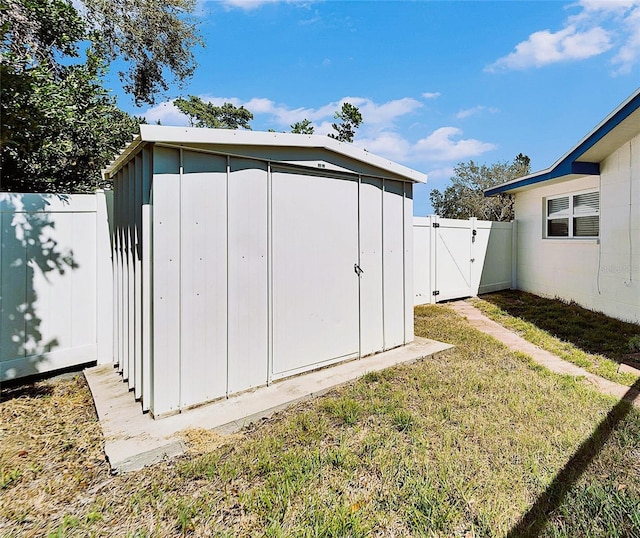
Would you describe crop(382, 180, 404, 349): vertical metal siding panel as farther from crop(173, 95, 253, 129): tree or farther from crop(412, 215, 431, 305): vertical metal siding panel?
crop(173, 95, 253, 129): tree

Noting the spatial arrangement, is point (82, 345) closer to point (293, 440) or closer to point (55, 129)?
point (293, 440)

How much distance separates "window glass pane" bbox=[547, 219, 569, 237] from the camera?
784cm

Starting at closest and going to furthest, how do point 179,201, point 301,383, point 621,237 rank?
point 179,201 < point 301,383 < point 621,237

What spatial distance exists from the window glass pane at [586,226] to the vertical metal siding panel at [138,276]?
26.6ft

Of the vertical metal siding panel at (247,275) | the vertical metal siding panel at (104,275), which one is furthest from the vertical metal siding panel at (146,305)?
the vertical metal siding panel at (104,275)

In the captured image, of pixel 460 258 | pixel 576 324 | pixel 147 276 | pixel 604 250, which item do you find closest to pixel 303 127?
pixel 460 258

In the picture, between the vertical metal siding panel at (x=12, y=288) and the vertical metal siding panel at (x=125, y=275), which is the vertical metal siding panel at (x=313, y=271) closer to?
the vertical metal siding panel at (x=125, y=275)

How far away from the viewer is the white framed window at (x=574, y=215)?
278 inches

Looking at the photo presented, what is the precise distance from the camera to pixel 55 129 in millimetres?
5145

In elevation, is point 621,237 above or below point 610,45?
below

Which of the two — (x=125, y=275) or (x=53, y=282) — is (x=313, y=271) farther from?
(x=53, y=282)

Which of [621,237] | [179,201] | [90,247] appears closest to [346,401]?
[179,201]

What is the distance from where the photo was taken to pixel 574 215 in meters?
7.55

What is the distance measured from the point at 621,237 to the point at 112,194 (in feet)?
26.3
